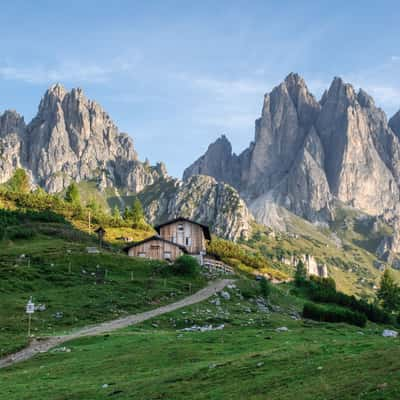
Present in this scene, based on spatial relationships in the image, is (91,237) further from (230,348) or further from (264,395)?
(264,395)

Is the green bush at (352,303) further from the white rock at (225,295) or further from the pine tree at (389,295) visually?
the white rock at (225,295)

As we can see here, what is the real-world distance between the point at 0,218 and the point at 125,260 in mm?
35414

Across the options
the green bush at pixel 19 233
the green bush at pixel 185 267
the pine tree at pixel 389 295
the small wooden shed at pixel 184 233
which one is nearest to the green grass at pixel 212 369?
the green bush at pixel 185 267

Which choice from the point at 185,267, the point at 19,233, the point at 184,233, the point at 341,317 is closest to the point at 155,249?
the point at 184,233

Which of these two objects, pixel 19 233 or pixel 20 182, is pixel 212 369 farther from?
pixel 20 182

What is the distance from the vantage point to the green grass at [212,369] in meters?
17.7

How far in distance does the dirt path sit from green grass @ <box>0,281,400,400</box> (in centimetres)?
180

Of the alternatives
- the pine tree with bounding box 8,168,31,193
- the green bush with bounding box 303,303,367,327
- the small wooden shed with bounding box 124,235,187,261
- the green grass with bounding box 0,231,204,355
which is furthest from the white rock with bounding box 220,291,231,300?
the pine tree with bounding box 8,168,31,193

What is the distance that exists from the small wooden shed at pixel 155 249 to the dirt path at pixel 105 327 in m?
19.4

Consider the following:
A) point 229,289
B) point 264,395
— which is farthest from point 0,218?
point 264,395

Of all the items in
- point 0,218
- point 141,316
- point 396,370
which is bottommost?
point 141,316

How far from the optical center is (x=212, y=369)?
22.7 metres

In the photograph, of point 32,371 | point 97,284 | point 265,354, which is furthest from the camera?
point 97,284

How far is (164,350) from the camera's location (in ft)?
102
